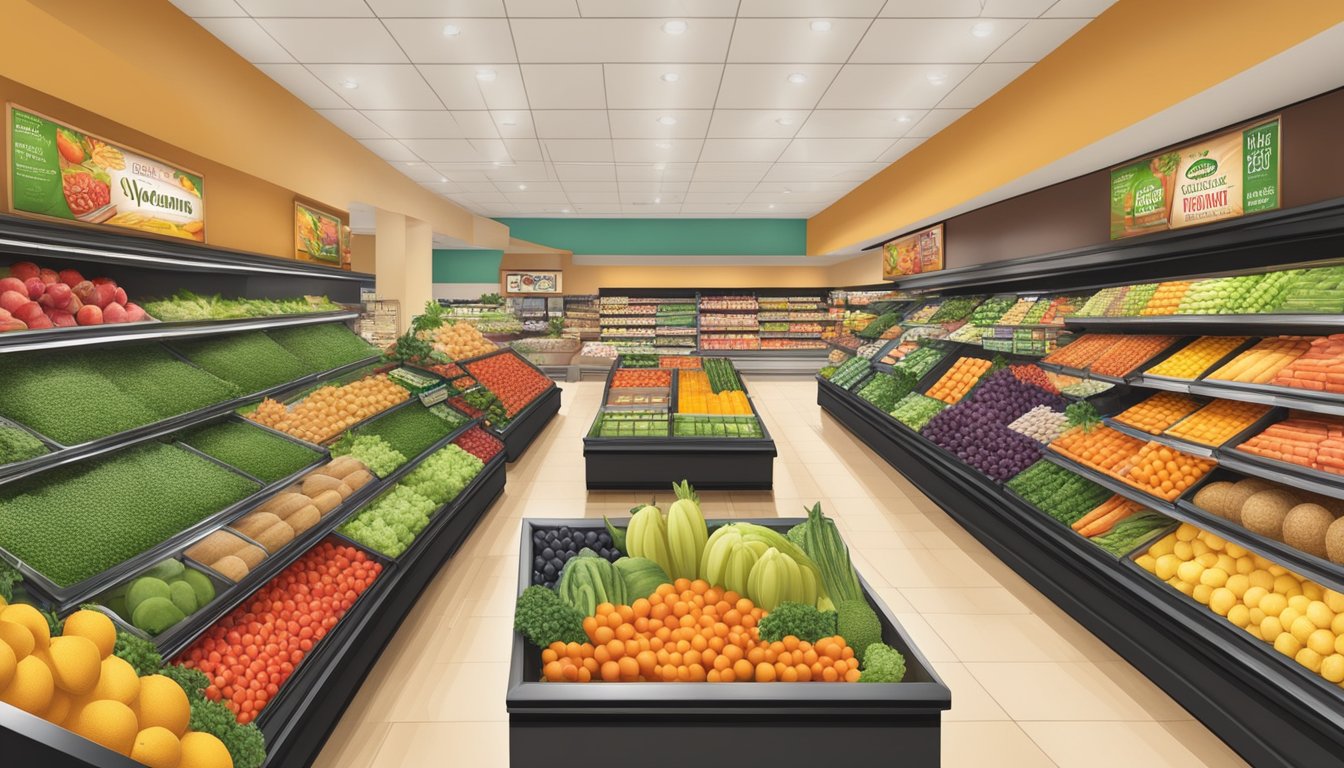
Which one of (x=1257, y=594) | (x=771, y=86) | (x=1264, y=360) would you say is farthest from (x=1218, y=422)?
(x=771, y=86)

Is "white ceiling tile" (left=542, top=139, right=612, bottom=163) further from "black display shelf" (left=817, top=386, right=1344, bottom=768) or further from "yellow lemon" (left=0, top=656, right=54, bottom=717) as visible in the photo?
"yellow lemon" (left=0, top=656, right=54, bottom=717)

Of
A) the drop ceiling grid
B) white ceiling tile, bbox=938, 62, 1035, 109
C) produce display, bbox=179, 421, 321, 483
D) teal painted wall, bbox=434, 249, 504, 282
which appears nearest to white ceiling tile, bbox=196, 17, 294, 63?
the drop ceiling grid

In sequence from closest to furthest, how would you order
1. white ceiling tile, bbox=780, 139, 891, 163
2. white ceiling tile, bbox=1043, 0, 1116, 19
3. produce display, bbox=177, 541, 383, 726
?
produce display, bbox=177, 541, 383, 726
white ceiling tile, bbox=1043, 0, 1116, 19
white ceiling tile, bbox=780, 139, 891, 163

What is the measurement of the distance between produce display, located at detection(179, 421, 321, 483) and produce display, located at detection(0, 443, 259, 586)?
5.5 inches

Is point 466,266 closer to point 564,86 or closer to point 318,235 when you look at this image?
point 318,235

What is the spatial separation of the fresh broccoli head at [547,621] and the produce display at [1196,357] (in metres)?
3.37

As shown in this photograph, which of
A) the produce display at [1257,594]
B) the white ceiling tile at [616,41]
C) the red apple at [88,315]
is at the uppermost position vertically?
the white ceiling tile at [616,41]

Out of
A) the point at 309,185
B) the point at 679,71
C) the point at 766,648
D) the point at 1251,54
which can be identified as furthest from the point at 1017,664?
the point at 309,185

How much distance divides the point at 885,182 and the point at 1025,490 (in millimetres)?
5615

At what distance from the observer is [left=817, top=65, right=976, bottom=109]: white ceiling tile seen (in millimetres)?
5176

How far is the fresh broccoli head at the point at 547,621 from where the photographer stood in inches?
80.7

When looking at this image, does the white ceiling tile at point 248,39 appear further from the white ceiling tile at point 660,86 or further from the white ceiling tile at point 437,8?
the white ceiling tile at point 660,86

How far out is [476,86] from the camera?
559cm

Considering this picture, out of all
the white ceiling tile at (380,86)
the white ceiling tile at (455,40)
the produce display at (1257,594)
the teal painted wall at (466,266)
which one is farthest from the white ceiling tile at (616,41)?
the teal painted wall at (466,266)
